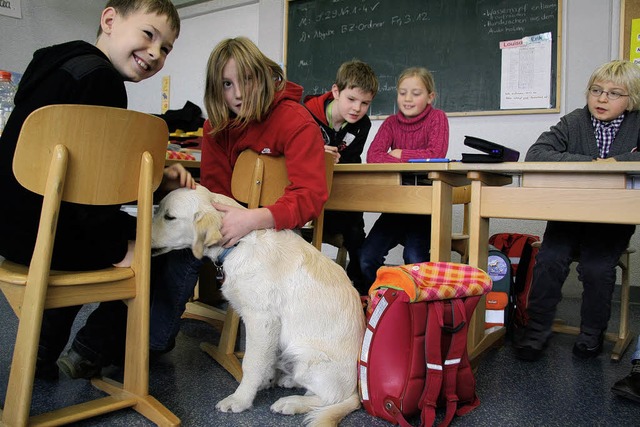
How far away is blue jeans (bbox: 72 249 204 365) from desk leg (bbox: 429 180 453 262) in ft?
3.04

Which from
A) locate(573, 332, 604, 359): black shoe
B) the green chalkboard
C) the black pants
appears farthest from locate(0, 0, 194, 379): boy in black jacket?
the green chalkboard

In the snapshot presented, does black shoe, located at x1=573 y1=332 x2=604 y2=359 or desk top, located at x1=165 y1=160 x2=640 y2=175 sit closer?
desk top, located at x1=165 y1=160 x2=640 y2=175

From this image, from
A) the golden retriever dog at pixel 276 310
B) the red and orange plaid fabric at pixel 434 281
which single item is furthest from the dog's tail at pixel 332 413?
the red and orange plaid fabric at pixel 434 281

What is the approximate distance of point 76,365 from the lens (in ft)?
5.16

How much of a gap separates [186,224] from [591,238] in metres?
1.78

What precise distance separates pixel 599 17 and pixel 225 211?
3.18 m

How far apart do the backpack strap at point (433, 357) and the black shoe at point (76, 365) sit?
1044 millimetres

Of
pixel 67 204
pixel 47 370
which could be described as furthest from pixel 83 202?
pixel 47 370

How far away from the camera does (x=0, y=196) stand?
130cm

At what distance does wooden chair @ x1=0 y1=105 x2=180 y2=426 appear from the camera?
114cm

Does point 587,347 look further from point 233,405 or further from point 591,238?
point 233,405

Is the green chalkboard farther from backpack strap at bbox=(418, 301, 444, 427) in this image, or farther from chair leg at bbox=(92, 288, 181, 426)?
chair leg at bbox=(92, 288, 181, 426)

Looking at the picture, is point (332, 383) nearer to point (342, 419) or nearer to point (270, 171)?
point (342, 419)

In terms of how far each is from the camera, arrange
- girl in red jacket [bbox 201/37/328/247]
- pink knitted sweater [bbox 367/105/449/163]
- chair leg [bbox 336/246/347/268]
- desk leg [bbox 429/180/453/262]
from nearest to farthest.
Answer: girl in red jacket [bbox 201/37/328/247] < desk leg [bbox 429/180/453/262] < pink knitted sweater [bbox 367/105/449/163] < chair leg [bbox 336/246/347/268]
